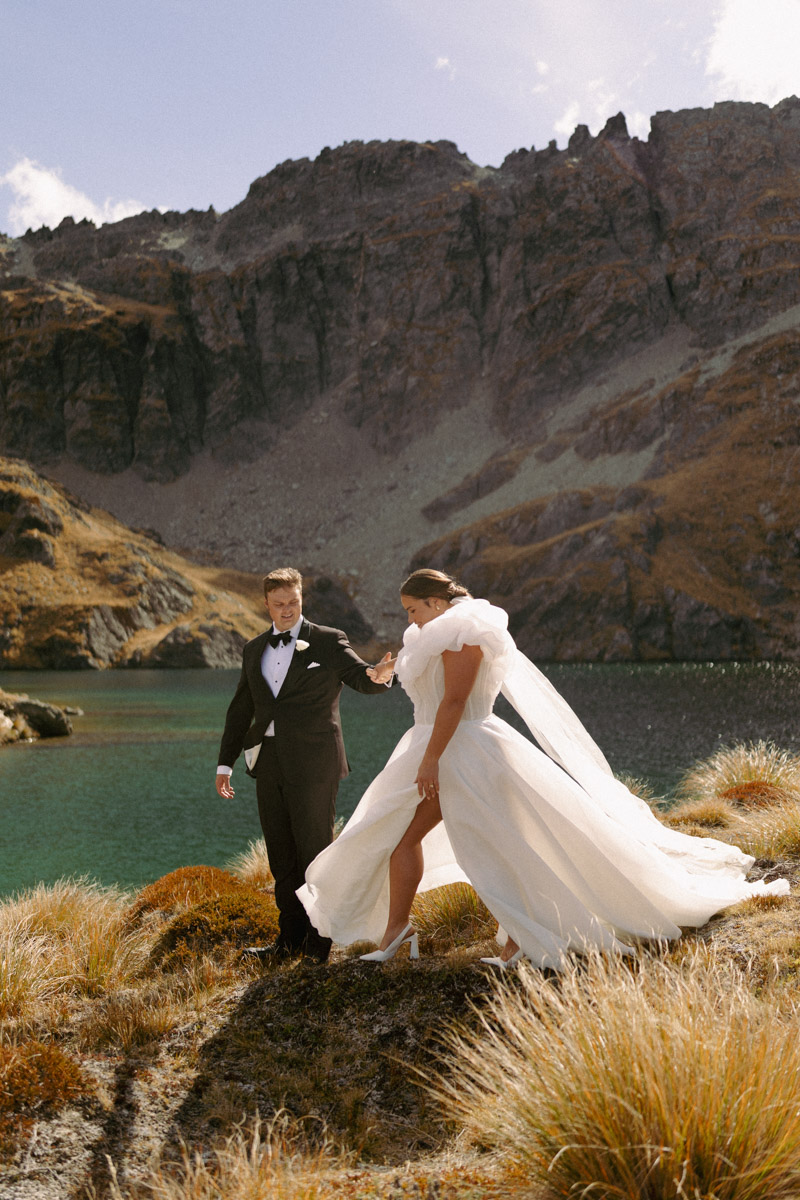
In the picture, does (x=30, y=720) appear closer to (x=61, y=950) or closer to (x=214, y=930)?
(x=61, y=950)

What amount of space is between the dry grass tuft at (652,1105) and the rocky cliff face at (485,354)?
80.1 meters

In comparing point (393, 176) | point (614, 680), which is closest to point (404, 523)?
point (614, 680)

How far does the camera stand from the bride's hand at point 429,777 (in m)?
4.61

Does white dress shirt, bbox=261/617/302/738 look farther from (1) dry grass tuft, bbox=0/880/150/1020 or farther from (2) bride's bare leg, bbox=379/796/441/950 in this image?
(1) dry grass tuft, bbox=0/880/150/1020

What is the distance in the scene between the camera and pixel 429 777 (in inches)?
182

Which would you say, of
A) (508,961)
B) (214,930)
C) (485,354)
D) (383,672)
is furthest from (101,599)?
(485,354)

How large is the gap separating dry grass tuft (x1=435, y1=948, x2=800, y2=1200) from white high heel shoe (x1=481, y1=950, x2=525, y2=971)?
149 centimetres

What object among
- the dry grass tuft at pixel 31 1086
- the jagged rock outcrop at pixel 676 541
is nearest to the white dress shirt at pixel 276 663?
the dry grass tuft at pixel 31 1086

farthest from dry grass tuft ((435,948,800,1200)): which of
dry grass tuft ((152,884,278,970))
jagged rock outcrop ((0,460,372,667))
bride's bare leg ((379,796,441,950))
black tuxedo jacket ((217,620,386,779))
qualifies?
jagged rock outcrop ((0,460,372,667))

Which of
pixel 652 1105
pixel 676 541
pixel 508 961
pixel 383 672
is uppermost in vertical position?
pixel 676 541

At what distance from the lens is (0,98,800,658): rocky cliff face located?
9150cm

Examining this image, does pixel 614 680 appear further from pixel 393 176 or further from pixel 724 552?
pixel 393 176

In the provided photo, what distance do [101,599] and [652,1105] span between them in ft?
269

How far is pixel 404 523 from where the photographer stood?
11950cm
